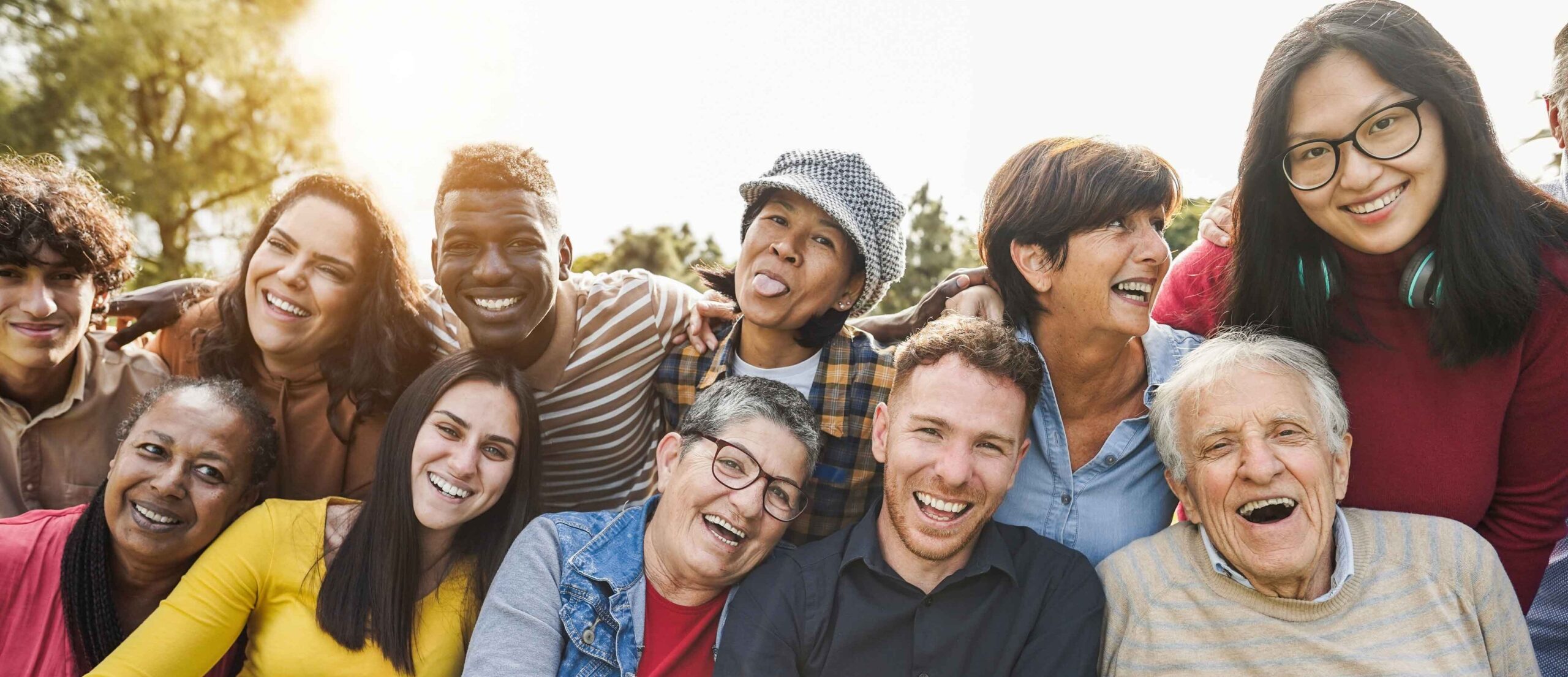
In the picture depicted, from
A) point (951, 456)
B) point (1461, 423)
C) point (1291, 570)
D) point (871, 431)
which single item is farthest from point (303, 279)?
point (1461, 423)

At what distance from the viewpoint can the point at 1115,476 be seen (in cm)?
342

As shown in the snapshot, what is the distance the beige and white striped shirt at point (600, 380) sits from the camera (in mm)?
4066

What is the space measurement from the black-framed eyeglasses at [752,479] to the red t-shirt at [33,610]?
1904mm

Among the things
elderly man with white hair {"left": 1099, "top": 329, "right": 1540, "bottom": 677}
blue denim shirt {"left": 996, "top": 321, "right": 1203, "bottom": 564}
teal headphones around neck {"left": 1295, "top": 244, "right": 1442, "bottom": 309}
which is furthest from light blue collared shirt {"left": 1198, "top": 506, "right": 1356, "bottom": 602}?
teal headphones around neck {"left": 1295, "top": 244, "right": 1442, "bottom": 309}

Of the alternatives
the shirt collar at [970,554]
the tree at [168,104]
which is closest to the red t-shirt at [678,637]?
the shirt collar at [970,554]

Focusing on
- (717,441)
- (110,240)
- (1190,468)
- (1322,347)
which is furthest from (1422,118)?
(110,240)

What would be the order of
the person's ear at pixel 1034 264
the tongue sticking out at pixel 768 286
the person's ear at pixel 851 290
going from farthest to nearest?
the person's ear at pixel 851 290 → the tongue sticking out at pixel 768 286 → the person's ear at pixel 1034 264

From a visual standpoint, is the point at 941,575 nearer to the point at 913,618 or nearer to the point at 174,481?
the point at 913,618

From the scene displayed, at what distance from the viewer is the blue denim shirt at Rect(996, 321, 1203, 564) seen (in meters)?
3.40

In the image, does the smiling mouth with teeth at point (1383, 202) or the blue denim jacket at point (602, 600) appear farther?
the blue denim jacket at point (602, 600)

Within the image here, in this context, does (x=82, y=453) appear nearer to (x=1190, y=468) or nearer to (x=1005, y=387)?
(x=1005, y=387)

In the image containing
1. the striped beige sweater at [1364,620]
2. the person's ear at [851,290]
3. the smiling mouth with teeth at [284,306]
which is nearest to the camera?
the striped beige sweater at [1364,620]

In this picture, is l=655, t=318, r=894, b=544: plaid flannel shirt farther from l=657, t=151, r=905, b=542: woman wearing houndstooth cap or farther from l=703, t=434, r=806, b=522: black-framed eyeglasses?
l=703, t=434, r=806, b=522: black-framed eyeglasses

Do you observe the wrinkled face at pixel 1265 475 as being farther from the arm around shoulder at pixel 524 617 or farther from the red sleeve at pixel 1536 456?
the arm around shoulder at pixel 524 617
